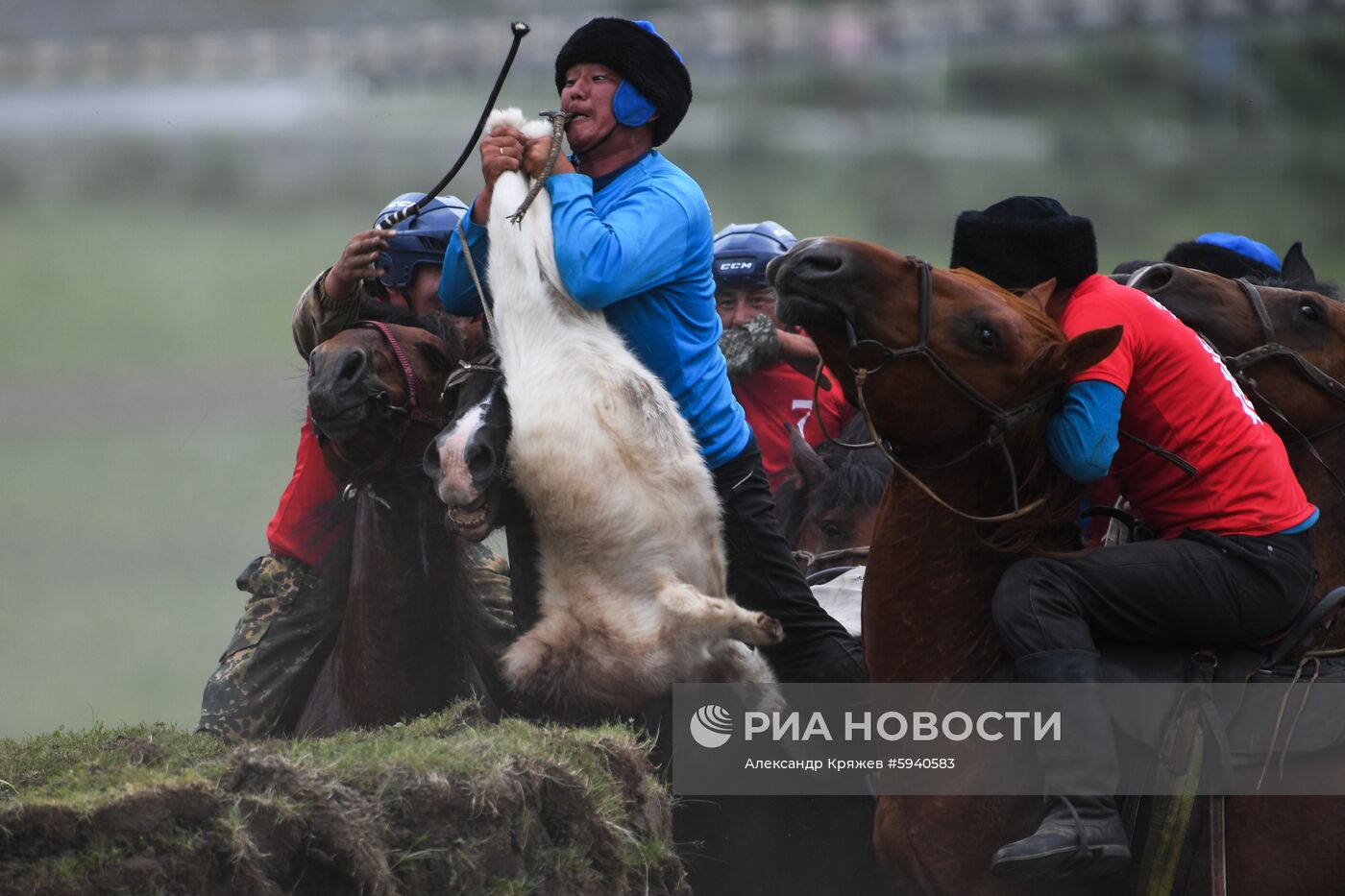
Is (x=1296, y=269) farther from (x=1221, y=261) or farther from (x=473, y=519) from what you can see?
(x=473, y=519)

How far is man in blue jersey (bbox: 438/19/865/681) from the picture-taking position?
4.32 meters

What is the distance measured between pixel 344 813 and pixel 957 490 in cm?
181

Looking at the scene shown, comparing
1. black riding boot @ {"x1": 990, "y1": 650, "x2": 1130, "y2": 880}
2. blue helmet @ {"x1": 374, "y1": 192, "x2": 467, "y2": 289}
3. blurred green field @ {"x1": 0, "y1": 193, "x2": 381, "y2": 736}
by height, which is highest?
blue helmet @ {"x1": 374, "y1": 192, "x2": 467, "y2": 289}

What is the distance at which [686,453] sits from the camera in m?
4.25

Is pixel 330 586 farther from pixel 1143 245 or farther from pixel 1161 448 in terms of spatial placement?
pixel 1143 245

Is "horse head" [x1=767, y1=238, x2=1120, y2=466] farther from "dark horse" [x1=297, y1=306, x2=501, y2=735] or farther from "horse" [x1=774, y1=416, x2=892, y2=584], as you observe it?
"horse" [x1=774, y1=416, x2=892, y2=584]

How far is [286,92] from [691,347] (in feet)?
51.2

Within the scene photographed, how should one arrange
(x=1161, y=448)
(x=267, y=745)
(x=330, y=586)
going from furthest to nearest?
(x=330, y=586), (x=1161, y=448), (x=267, y=745)

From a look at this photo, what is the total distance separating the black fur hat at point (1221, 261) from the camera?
21.2 feet

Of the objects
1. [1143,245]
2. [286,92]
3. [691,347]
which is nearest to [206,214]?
[286,92]

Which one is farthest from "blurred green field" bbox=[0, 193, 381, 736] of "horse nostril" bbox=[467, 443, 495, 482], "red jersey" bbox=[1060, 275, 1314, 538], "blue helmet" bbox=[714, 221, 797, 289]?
"red jersey" bbox=[1060, 275, 1314, 538]

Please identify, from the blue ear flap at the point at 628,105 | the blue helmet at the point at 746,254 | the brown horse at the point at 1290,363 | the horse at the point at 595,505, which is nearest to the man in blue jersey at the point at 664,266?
the blue ear flap at the point at 628,105

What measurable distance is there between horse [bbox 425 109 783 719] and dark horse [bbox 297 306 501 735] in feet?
1.67

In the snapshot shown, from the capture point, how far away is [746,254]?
7398mm
